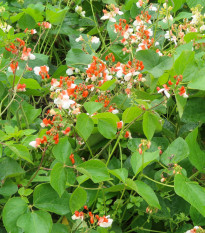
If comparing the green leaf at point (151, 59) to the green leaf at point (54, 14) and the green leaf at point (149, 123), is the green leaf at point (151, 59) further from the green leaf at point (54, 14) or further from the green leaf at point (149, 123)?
the green leaf at point (54, 14)

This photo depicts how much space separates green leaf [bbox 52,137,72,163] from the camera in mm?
1212

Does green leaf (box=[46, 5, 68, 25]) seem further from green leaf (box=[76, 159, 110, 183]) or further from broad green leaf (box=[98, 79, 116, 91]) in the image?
green leaf (box=[76, 159, 110, 183])

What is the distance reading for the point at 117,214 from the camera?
1.44m

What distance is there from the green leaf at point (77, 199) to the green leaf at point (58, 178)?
0.05 meters

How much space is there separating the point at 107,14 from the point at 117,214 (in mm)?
920

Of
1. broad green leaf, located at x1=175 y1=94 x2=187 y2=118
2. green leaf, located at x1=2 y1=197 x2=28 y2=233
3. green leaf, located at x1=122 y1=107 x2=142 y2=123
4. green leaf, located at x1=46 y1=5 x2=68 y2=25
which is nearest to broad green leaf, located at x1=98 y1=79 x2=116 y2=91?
Result: green leaf, located at x1=122 y1=107 x2=142 y2=123

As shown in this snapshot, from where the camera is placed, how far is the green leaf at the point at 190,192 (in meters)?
1.19

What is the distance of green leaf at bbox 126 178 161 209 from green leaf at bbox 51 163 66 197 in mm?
191

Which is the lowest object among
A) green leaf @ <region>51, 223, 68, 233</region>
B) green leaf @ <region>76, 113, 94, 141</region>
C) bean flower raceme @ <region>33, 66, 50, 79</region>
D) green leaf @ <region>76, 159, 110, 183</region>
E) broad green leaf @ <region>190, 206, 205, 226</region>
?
broad green leaf @ <region>190, 206, 205, 226</region>

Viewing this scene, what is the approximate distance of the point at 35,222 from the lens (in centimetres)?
117

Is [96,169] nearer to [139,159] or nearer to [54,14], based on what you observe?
[139,159]

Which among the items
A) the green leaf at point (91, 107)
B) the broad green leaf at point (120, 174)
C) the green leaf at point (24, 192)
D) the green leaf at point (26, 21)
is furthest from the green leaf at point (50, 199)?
the green leaf at point (26, 21)

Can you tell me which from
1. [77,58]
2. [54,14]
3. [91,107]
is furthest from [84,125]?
[54,14]

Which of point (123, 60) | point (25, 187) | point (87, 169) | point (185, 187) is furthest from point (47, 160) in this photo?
point (123, 60)
